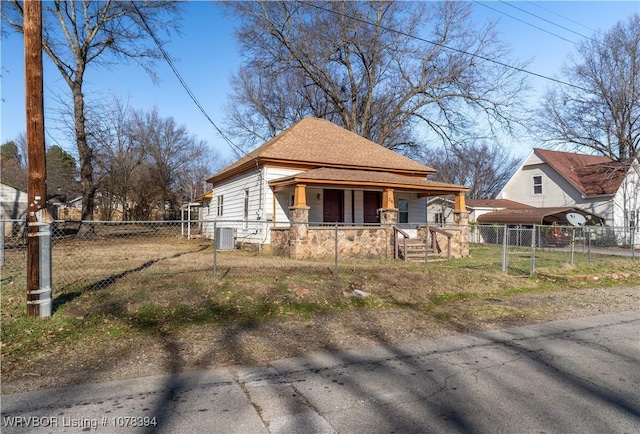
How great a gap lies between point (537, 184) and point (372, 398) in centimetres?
3334

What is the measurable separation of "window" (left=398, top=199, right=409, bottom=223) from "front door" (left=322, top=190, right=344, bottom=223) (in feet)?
10.2

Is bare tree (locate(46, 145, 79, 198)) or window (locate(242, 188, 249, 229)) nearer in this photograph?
window (locate(242, 188, 249, 229))

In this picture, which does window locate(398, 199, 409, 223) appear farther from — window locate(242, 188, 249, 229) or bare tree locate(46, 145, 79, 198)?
bare tree locate(46, 145, 79, 198)

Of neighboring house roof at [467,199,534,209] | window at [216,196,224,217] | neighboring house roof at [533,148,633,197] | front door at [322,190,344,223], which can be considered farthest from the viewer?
neighboring house roof at [467,199,534,209]

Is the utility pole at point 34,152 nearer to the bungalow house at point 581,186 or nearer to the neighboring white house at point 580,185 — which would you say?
the bungalow house at point 581,186

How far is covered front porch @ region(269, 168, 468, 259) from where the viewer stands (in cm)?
1359

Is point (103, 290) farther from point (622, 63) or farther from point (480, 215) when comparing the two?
point (622, 63)

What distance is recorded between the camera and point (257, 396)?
380cm

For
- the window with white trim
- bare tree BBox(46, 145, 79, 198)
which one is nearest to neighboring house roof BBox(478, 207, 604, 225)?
the window with white trim

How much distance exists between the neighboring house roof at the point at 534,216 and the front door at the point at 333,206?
15407 mm

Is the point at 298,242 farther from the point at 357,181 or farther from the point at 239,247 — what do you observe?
the point at 239,247

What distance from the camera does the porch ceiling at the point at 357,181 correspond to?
47.0 feet

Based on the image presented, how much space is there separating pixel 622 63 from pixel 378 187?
75.1 ft

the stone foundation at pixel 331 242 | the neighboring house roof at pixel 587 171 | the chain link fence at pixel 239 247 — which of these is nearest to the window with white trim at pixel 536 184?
Answer: the neighboring house roof at pixel 587 171
